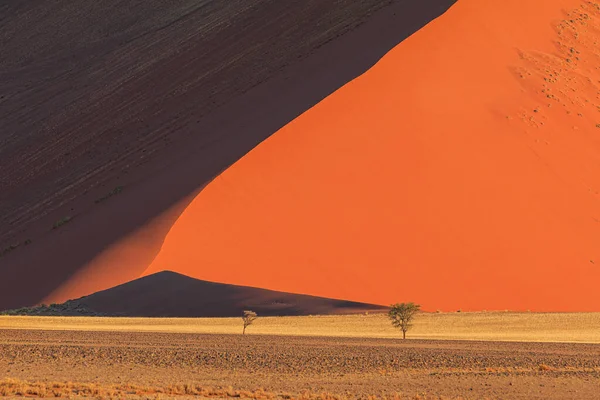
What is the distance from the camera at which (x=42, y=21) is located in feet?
240

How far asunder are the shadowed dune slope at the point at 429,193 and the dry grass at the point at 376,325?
3.46 ft

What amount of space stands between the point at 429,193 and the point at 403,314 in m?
6.69

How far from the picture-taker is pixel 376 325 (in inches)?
1158

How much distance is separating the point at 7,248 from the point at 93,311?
731cm

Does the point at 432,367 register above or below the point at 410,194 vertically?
below

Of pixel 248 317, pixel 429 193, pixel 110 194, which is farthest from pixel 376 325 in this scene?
pixel 110 194

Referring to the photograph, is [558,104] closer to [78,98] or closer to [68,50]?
[78,98]

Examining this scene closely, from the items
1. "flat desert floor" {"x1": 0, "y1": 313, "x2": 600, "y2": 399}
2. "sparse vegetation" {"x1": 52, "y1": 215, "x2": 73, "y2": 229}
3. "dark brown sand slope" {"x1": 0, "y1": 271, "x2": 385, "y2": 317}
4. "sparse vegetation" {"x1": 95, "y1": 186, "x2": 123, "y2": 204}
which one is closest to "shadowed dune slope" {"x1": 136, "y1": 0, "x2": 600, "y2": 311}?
"dark brown sand slope" {"x1": 0, "y1": 271, "x2": 385, "y2": 317}

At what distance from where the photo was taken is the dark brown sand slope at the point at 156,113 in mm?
34938

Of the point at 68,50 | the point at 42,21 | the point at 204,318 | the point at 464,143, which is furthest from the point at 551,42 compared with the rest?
the point at 42,21

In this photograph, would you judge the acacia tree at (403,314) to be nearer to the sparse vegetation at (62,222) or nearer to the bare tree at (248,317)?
the bare tree at (248,317)

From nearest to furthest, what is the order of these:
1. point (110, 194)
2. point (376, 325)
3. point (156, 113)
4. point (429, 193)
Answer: point (376, 325)
point (429, 193)
point (110, 194)
point (156, 113)

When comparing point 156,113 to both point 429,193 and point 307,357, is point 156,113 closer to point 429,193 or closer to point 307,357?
point 429,193

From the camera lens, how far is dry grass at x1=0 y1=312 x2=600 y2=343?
1113 inches
